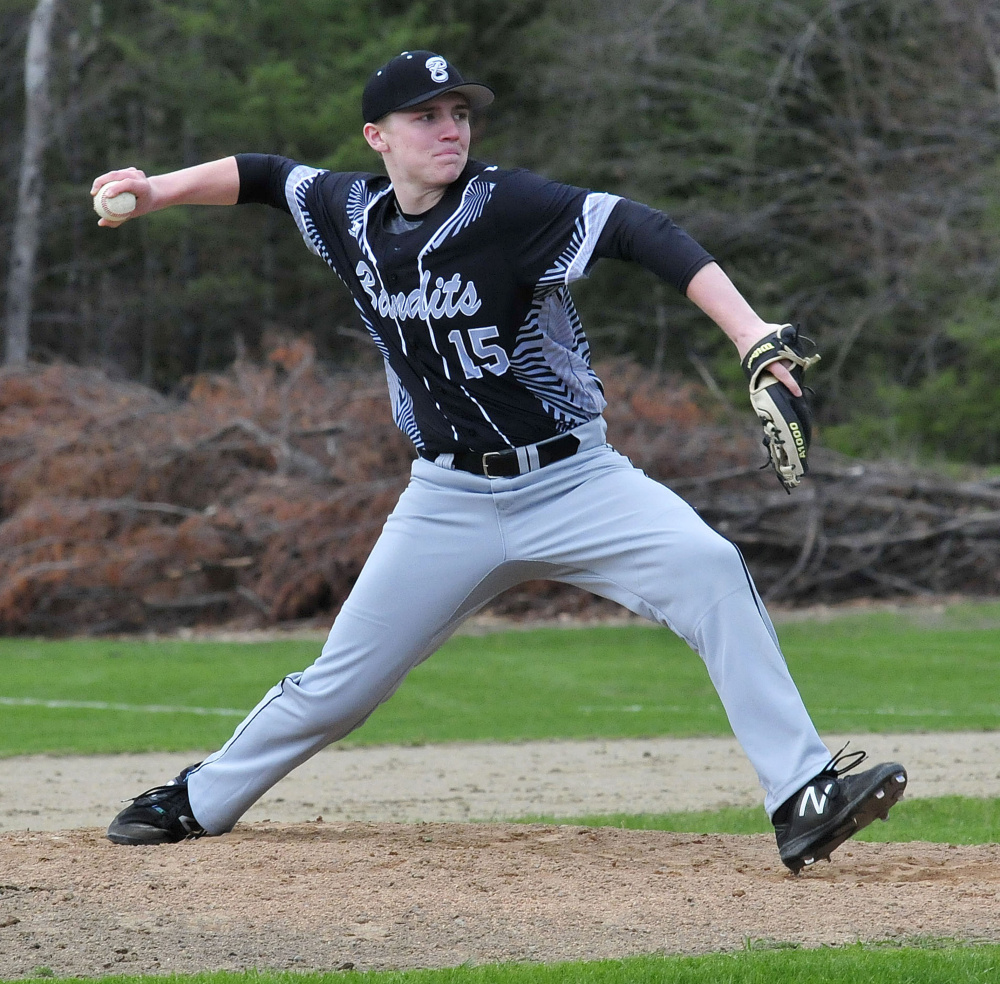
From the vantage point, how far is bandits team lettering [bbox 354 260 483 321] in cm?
445

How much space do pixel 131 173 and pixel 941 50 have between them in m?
23.7

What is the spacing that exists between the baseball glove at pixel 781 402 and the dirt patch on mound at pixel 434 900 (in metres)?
1.25

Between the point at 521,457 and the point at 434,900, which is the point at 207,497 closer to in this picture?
the point at 521,457

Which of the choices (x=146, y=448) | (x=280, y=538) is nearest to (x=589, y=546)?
(x=280, y=538)

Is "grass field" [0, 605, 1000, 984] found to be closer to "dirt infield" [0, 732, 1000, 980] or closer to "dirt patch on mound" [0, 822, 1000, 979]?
"dirt infield" [0, 732, 1000, 980]

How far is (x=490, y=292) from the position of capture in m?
4.44

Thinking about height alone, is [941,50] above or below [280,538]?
above

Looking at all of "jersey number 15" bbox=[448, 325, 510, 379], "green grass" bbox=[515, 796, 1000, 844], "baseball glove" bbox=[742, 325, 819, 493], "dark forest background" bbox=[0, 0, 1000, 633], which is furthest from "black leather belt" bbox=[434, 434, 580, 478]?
"dark forest background" bbox=[0, 0, 1000, 633]

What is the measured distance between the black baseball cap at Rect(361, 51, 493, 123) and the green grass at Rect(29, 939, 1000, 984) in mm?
2491

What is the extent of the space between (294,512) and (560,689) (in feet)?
15.6

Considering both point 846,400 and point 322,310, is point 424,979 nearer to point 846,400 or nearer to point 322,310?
point 846,400

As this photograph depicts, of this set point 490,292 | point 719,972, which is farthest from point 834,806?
point 490,292

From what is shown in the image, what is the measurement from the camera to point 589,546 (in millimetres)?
4539

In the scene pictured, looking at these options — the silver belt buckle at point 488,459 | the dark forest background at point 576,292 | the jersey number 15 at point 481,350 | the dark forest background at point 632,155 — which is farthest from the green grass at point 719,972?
the dark forest background at point 632,155
